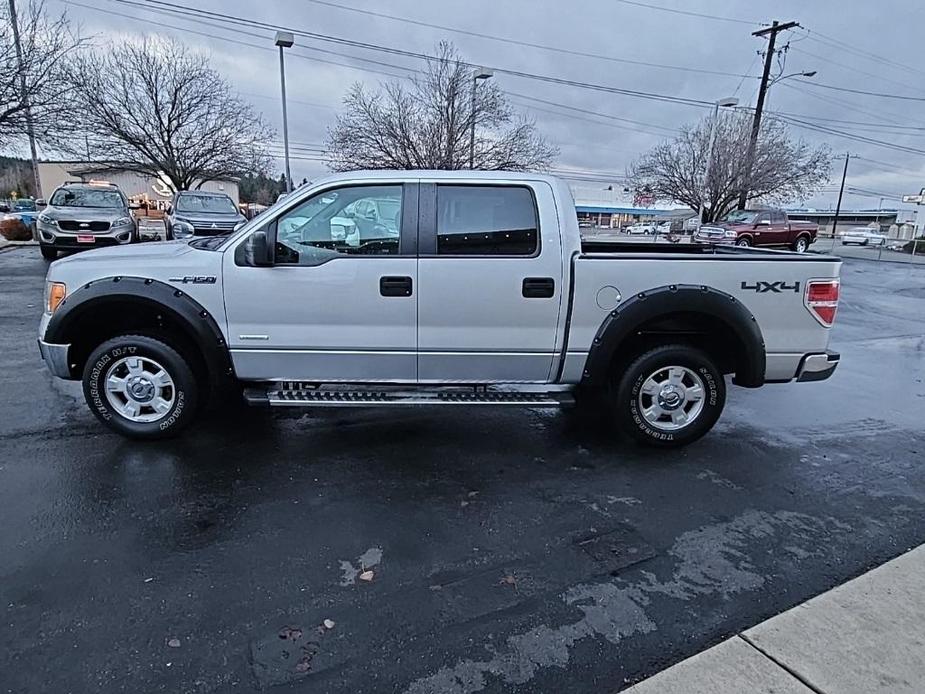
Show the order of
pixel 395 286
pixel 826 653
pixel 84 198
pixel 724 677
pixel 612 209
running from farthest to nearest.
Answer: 1. pixel 612 209
2. pixel 84 198
3. pixel 395 286
4. pixel 826 653
5. pixel 724 677

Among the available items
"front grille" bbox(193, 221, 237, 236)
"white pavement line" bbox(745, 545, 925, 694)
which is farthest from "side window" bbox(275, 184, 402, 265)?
"front grille" bbox(193, 221, 237, 236)

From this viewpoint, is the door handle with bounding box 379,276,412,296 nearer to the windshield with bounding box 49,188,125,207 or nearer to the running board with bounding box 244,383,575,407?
the running board with bounding box 244,383,575,407

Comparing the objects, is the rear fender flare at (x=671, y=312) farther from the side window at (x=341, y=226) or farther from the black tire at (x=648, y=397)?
the side window at (x=341, y=226)

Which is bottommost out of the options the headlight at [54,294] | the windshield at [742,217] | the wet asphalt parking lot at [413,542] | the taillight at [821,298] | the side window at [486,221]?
the wet asphalt parking lot at [413,542]

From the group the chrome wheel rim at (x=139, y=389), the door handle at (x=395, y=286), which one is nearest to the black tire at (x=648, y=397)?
the door handle at (x=395, y=286)

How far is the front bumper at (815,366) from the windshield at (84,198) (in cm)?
1755

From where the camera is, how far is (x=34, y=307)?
9.54 m

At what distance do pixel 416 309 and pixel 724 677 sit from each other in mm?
2746

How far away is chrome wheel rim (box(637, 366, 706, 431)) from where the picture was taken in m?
4.36

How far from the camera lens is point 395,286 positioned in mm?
4051

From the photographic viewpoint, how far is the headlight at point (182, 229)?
15547mm

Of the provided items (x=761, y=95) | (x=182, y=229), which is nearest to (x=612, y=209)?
(x=761, y=95)

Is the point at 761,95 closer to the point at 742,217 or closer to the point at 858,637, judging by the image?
the point at 742,217

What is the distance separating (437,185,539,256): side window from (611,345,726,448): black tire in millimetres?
1190
